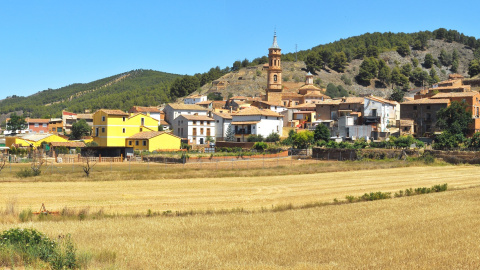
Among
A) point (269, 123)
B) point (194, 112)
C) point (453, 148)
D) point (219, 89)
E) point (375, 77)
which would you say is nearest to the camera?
point (453, 148)

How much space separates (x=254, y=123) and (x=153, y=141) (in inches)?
729

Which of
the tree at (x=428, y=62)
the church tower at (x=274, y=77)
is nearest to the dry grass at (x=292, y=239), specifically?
the church tower at (x=274, y=77)

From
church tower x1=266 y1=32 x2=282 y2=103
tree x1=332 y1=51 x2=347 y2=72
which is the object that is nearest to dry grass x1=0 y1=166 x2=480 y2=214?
church tower x1=266 y1=32 x2=282 y2=103

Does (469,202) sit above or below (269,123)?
below

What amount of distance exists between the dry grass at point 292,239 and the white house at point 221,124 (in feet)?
200

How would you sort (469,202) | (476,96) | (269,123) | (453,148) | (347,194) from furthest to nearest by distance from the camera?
(269,123)
(476,96)
(453,148)
(347,194)
(469,202)

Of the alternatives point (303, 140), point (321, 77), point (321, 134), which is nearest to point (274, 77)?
point (321, 134)

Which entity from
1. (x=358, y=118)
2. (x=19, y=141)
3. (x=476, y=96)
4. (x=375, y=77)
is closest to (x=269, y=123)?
(x=358, y=118)

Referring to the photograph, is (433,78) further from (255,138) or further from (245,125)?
(255,138)

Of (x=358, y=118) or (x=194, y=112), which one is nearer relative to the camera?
(x=358, y=118)

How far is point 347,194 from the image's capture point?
88.9ft

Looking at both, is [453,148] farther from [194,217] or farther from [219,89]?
[219,89]

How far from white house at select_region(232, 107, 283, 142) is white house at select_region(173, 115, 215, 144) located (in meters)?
4.07

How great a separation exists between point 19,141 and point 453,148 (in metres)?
59.4
